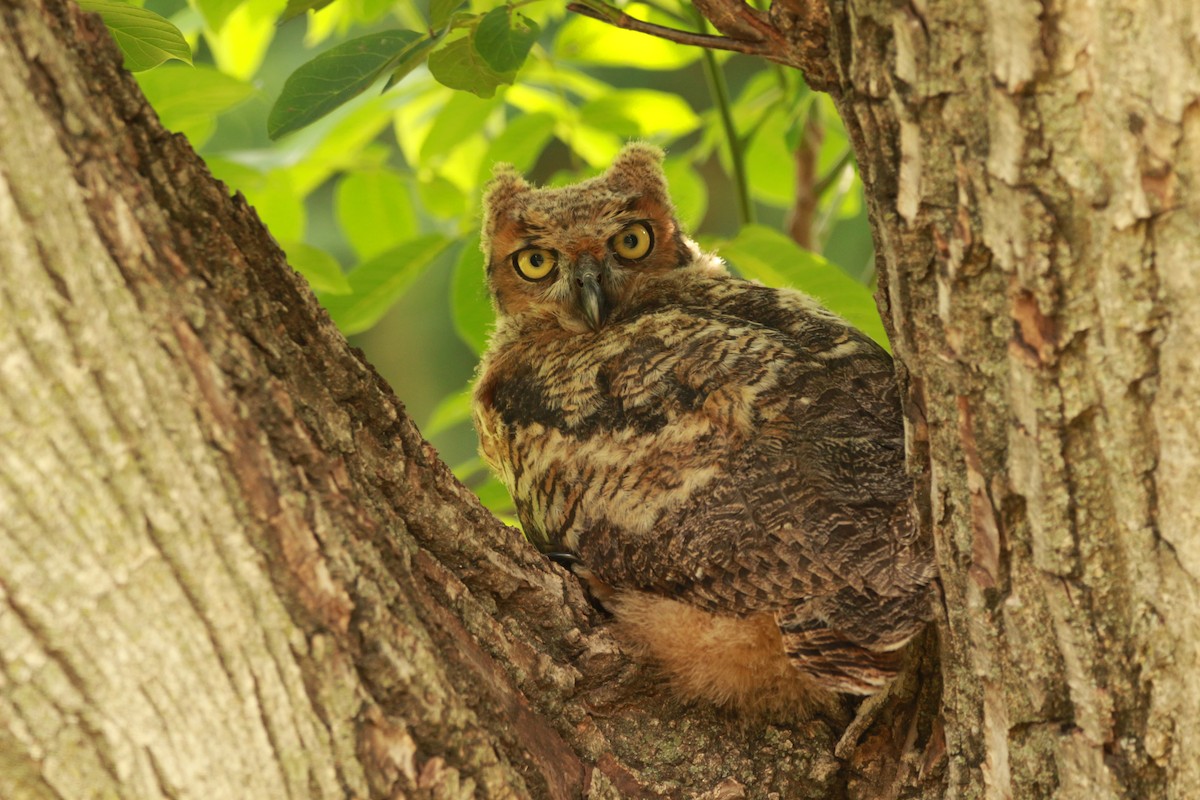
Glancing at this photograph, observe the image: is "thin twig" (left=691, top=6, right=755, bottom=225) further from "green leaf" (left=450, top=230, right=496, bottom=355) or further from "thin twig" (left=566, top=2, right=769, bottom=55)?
"thin twig" (left=566, top=2, right=769, bottom=55)

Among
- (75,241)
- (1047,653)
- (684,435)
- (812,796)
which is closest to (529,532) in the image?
(684,435)

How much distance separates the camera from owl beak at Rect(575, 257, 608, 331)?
2.57 meters


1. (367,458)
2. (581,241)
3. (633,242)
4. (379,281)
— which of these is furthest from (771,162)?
(367,458)

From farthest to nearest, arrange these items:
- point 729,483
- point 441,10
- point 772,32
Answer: point 729,483, point 441,10, point 772,32

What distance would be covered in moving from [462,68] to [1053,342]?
1.03 m

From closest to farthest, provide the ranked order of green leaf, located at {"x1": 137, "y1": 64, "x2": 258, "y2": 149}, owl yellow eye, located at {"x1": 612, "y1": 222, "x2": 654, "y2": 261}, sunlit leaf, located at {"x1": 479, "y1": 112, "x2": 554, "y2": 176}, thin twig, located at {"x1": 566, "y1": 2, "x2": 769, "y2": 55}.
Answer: thin twig, located at {"x1": 566, "y1": 2, "x2": 769, "y2": 55}
green leaf, located at {"x1": 137, "y1": 64, "x2": 258, "y2": 149}
owl yellow eye, located at {"x1": 612, "y1": 222, "x2": 654, "y2": 261}
sunlit leaf, located at {"x1": 479, "y1": 112, "x2": 554, "y2": 176}

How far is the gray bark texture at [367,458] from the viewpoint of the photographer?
109cm

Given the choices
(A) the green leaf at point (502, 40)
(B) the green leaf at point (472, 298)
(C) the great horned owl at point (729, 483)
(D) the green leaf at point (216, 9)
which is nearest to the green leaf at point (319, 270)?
(B) the green leaf at point (472, 298)

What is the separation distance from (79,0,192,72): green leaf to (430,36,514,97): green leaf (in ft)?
1.21

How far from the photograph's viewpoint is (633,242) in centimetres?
282

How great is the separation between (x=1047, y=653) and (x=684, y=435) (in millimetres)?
813

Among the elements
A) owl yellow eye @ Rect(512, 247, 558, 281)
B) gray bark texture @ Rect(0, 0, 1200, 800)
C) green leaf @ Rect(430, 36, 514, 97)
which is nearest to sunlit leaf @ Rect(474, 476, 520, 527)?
owl yellow eye @ Rect(512, 247, 558, 281)

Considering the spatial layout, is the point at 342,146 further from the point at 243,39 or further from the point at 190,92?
the point at 190,92

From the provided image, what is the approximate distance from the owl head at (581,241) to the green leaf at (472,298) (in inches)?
2.5
